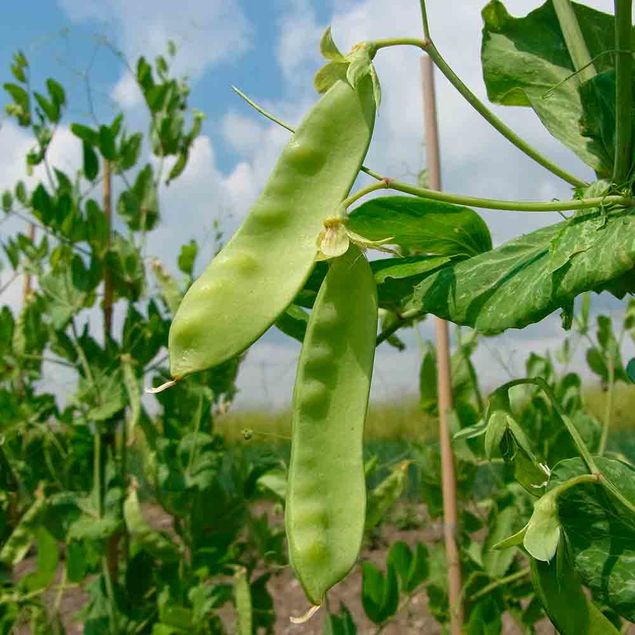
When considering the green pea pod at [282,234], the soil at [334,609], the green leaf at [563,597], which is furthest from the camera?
the soil at [334,609]

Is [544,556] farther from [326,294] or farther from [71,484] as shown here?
[71,484]

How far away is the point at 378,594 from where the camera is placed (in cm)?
127

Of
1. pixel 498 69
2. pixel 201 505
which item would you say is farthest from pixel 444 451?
pixel 498 69

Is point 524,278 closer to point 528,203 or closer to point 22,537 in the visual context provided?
point 528,203

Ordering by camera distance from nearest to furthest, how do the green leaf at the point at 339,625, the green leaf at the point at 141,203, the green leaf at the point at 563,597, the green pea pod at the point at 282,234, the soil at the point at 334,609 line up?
the green pea pod at the point at 282,234 → the green leaf at the point at 563,597 → the green leaf at the point at 339,625 → the green leaf at the point at 141,203 → the soil at the point at 334,609

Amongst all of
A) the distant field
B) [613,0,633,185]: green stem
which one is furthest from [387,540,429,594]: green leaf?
the distant field

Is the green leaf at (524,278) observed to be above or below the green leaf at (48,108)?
below

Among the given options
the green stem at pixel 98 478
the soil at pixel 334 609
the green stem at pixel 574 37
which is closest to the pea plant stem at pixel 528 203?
the green stem at pixel 574 37

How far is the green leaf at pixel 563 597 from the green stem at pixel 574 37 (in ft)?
1.13

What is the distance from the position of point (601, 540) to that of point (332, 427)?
25cm

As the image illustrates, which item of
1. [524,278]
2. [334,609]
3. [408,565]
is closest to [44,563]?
[408,565]

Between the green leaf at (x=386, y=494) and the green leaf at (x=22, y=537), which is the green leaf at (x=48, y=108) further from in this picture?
the green leaf at (x=386, y=494)

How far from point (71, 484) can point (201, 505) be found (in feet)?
0.83

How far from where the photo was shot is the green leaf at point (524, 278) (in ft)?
1.44
